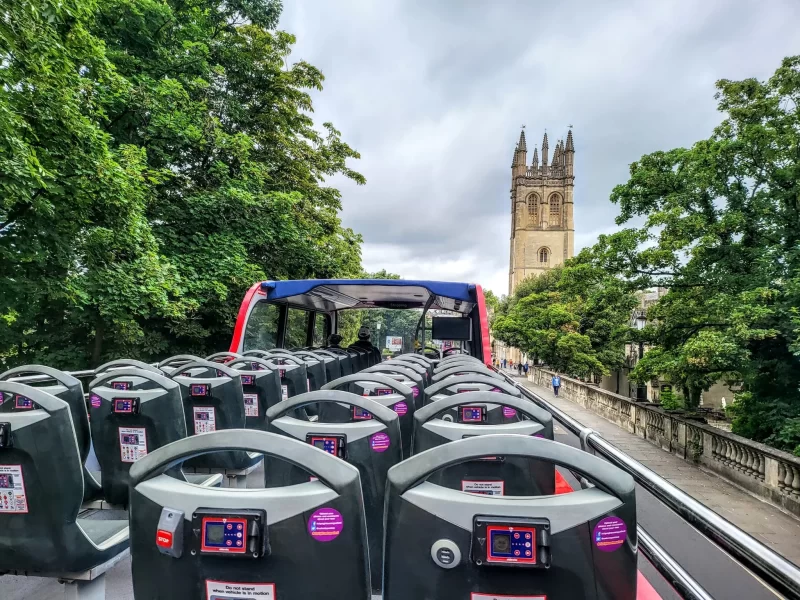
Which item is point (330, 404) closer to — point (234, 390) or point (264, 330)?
point (234, 390)

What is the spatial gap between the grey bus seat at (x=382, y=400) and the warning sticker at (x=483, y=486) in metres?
0.80

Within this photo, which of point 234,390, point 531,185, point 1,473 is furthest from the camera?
point 531,185

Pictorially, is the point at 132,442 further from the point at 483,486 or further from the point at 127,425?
the point at 483,486

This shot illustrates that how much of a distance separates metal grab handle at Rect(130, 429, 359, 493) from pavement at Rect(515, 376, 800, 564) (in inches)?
221

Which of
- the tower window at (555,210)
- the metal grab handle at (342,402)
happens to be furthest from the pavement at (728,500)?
the tower window at (555,210)

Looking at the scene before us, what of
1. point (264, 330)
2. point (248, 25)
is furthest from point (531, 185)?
point (264, 330)

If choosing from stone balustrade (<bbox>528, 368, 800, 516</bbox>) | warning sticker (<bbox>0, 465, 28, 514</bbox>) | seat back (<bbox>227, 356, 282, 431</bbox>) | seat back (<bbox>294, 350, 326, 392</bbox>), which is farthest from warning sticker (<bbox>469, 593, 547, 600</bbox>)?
stone balustrade (<bbox>528, 368, 800, 516</bbox>)

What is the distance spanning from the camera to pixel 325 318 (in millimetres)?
11883

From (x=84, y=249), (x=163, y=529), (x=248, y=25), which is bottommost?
(x=163, y=529)

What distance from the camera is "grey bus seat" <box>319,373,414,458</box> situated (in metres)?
2.68

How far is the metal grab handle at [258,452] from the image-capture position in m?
1.11

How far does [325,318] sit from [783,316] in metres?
10.9

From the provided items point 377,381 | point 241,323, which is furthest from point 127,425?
point 241,323

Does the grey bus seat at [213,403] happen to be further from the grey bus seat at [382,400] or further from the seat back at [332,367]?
the seat back at [332,367]
